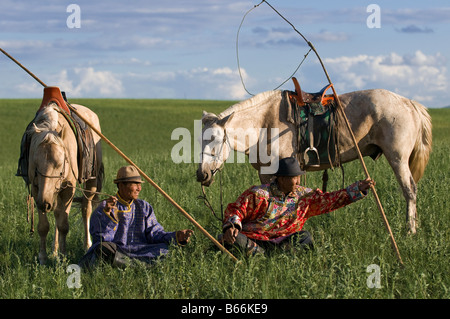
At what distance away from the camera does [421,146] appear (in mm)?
8117

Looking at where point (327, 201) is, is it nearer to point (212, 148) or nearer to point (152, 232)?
point (212, 148)

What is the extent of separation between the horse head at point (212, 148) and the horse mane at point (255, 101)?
38 centimetres

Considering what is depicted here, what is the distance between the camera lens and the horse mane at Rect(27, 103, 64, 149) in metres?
6.16

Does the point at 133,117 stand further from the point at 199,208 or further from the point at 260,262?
the point at 260,262

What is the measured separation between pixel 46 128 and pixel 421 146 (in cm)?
520

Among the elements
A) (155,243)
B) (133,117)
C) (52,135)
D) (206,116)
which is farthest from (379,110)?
(133,117)

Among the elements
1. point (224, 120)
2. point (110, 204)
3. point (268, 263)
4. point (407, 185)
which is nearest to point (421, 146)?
point (407, 185)

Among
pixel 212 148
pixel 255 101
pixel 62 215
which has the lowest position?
pixel 62 215

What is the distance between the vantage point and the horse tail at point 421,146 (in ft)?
26.6

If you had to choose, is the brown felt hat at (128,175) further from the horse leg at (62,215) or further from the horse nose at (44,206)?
the horse leg at (62,215)

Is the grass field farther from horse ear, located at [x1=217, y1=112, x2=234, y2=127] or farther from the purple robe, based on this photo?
horse ear, located at [x1=217, y1=112, x2=234, y2=127]

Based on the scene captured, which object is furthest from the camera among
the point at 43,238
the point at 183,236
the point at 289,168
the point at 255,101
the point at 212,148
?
the point at 255,101

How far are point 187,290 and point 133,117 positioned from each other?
37.8 m

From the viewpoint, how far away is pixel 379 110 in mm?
7754
